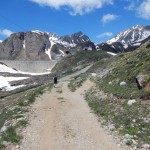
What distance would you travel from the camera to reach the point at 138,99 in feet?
102

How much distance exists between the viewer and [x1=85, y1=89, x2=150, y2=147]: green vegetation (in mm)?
21703

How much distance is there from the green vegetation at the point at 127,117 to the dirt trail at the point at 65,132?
975mm

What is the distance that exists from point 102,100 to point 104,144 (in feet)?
52.1

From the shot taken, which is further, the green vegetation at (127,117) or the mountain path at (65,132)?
the green vegetation at (127,117)

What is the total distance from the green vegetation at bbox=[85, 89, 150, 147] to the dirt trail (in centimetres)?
98

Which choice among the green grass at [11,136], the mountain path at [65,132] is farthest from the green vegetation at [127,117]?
the green grass at [11,136]

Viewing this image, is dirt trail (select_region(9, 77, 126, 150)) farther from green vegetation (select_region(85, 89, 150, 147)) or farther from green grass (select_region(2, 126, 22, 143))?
green vegetation (select_region(85, 89, 150, 147))

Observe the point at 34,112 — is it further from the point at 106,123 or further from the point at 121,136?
the point at 121,136

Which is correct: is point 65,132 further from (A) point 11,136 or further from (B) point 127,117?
(B) point 127,117

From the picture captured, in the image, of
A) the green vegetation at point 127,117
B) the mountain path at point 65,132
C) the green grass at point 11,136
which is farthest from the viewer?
the green vegetation at point 127,117

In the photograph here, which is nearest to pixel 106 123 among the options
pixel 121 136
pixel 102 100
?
pixel 121 136

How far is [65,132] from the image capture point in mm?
23531

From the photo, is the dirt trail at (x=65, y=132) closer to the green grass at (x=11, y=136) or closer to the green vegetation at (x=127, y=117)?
the green grass at (x=11, y=136)

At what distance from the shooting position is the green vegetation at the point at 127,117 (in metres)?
21.7
